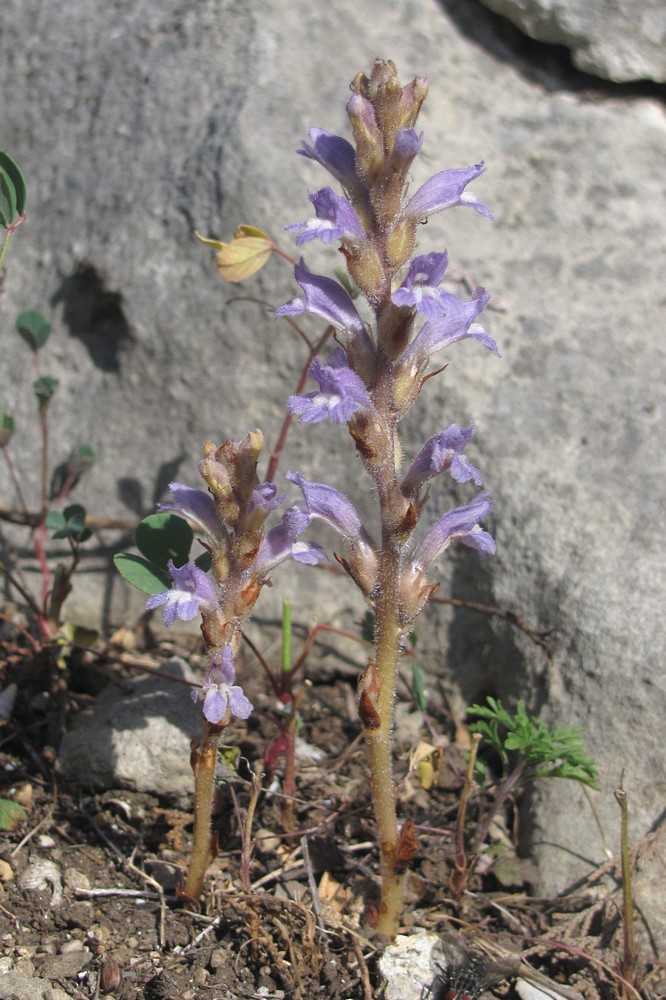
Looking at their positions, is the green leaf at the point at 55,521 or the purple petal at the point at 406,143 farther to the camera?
the green leaf at the point at 55,521

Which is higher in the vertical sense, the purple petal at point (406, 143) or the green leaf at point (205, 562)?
the purple petal at point (406, 143)

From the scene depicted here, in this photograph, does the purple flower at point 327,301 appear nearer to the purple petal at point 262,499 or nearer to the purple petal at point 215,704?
the purple petal at point 262,499

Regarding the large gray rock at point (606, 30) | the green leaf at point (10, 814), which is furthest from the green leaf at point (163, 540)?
the large gray rock at point (606, 30)

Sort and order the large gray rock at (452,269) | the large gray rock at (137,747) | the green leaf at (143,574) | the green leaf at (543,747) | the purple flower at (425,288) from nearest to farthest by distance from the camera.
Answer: the purple flower at (425,288), the green leaf at (543,747), the green leaf at (143,574), the large gray rock at (137,747), the large gray rock at (452,269)

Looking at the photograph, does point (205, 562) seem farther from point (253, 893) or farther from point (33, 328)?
point (33, 328)

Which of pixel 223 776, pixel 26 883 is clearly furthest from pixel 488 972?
pixel 26 883

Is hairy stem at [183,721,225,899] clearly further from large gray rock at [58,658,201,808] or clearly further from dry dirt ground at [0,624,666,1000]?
large gray rock at [58,658,201,808]

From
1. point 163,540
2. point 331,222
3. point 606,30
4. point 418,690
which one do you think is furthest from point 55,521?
point 606,30
